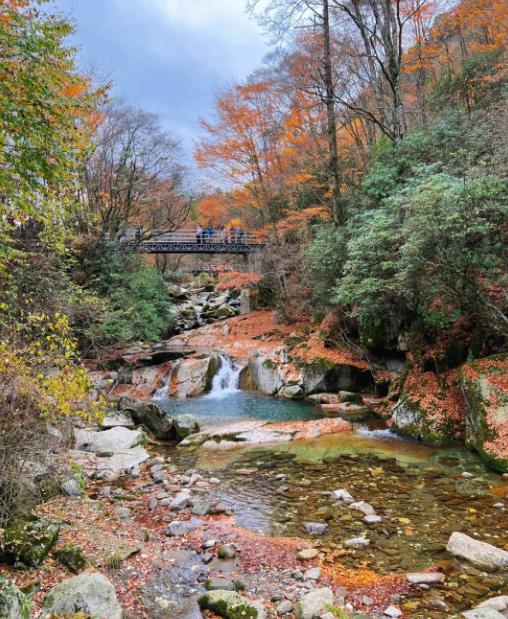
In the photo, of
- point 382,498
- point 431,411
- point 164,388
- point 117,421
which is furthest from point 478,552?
point 164,388

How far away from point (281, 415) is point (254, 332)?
29.8 feet

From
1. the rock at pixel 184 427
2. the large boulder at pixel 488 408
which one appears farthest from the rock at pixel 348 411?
the rock at pixel 184 427

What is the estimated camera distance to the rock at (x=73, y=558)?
436cm

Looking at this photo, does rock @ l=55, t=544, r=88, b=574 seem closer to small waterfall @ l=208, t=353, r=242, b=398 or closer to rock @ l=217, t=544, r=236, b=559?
rock @ l=217, t=544, r=236, b=559

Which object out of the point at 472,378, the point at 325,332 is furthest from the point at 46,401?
the point at 325,332

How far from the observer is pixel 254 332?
2077 cm

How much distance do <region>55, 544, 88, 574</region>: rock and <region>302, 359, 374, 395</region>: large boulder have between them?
9798 millimetres

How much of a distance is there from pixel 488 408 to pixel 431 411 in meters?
1.62

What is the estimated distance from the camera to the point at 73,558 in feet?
14.5

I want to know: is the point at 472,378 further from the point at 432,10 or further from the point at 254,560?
the point at 432,10

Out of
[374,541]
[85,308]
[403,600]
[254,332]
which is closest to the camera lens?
[403,600]

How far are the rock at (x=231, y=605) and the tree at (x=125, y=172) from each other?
1632cm

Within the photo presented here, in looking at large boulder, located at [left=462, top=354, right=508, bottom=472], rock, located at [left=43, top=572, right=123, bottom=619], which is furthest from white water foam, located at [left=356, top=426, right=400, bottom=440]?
rock, located at [left=43, top=572, right=123, bottom=619]

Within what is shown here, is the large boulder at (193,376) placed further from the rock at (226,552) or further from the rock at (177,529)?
the rock at (226,552)
